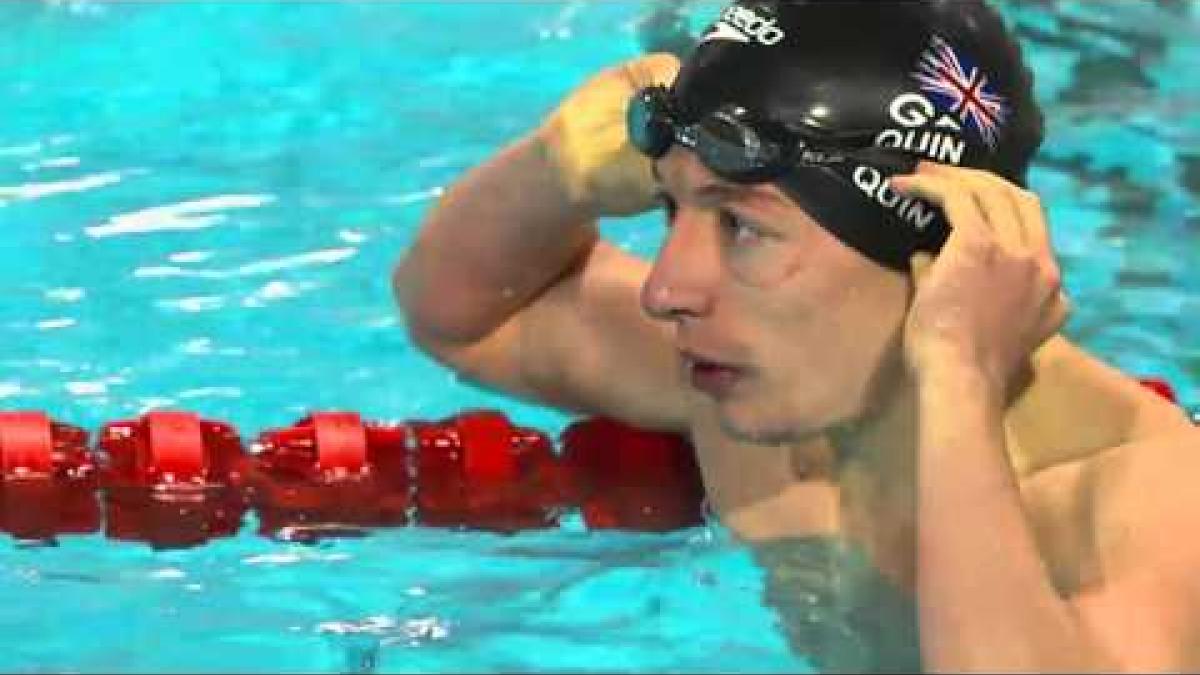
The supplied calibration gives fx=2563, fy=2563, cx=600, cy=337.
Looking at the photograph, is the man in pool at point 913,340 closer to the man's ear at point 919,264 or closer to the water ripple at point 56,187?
the man's ear at point 919,264

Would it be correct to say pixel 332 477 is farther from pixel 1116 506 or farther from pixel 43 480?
pixel 1116 506

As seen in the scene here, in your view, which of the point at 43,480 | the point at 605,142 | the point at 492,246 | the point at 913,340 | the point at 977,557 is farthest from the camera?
the point at 43,480

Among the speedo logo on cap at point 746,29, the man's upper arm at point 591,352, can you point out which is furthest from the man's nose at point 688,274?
the man's upper arm at point 591,352

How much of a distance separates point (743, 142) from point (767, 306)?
18 centimetres

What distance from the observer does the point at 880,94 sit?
9.04ft

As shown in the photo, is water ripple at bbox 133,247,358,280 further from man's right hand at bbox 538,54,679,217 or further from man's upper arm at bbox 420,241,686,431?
man's right hand at bbox 538,54,679,217

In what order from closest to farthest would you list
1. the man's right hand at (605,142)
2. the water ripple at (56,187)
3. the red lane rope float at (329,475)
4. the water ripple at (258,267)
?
the man's right hand at (605,142) → the red lane rope float at (329,475) → the water ripple at (258,267) → the water ripple at (56,187)

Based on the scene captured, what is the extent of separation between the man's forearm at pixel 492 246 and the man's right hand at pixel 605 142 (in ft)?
0.13

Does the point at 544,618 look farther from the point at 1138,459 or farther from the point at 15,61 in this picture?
the point at 15,61

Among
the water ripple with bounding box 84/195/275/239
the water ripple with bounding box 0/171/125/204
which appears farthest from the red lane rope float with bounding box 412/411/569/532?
the water ripple with bounding box 0/171/125/204

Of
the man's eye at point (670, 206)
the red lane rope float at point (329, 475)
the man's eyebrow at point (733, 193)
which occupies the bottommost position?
the red lane rope float at point (329, 475)

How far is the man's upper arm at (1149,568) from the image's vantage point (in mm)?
2615

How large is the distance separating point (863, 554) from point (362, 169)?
8.20 ft

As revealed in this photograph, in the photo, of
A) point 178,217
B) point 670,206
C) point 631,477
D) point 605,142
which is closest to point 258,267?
point 178,217
